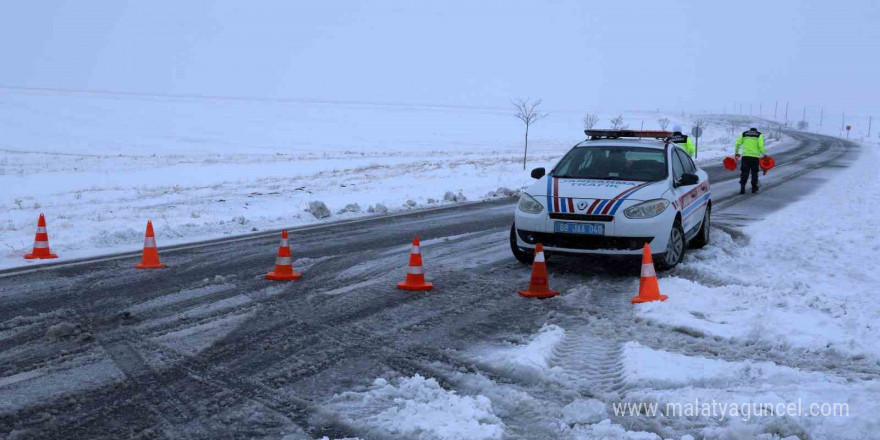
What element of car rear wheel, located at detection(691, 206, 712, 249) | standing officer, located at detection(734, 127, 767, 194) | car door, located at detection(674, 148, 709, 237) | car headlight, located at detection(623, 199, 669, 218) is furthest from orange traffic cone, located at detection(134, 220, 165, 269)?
standing officer, located at detection(734, 127, 767, 194)

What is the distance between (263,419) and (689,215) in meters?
7.19

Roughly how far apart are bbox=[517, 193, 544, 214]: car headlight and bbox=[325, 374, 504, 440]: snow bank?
14.4 ft

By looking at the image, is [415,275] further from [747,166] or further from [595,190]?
[747,166]

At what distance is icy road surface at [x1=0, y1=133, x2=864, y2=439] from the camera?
451 centimetres

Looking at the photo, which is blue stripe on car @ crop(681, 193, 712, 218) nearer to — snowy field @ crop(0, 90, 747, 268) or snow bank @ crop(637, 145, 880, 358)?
snow bank @ crop(637, 145, 880, 358)

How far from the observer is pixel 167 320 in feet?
22.5

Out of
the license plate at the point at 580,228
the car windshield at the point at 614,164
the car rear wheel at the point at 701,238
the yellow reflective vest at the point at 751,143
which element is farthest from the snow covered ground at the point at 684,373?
the yellow reflective vest at the point at 751,143

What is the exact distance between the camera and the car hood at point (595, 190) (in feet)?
29.7

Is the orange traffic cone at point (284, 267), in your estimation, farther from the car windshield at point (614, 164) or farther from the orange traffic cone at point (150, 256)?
the car windshield at point (614, 164)

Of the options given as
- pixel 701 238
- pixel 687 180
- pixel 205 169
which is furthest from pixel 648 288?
pixel 205 169

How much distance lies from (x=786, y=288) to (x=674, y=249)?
158 centimetres

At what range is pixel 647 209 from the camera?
29.5 ft

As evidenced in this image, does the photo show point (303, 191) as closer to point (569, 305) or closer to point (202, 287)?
point (202, 287)

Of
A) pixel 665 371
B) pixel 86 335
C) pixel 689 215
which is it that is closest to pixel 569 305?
pixel 665 371
